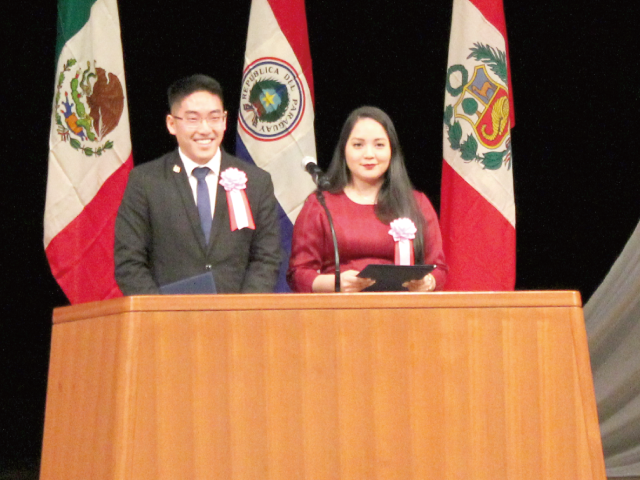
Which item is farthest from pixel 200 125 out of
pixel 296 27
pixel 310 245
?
pixel 296 27

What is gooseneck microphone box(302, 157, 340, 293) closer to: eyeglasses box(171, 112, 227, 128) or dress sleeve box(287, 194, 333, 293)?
dress sleeve box(287, 194, 333, 293)

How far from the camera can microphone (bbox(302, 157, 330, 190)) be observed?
2.36 metres

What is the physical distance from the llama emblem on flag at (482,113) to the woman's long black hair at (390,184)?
3.34 ft

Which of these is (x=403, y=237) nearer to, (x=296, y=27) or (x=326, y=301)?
(x=326, y=301)

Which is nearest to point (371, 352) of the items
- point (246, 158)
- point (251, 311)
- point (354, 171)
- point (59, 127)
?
point (251, 311)

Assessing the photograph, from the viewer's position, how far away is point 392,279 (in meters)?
2.03

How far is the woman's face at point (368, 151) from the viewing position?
2725 millimetres

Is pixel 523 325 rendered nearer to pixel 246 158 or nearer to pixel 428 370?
pixel 428 370

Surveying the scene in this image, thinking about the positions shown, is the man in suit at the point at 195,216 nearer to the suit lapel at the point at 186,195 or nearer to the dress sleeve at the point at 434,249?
the suit lapel at the point at 186,195

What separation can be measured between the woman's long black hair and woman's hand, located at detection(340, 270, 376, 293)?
1.10 feet

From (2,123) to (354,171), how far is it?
78.4 inches

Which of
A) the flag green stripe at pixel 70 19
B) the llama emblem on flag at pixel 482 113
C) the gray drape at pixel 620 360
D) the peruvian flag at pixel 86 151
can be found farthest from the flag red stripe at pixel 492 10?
the flag green stripe at pixel 70 19

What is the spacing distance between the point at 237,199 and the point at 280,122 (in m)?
1.28

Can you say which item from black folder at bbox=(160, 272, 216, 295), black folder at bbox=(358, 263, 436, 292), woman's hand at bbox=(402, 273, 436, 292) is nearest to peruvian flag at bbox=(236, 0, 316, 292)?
woman's hand at bbox=(402, 273, 436, 292)
